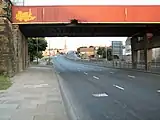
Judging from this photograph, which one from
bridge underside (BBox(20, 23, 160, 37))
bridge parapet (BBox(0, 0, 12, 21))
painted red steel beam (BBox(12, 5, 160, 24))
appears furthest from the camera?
bridge underside (BBox(20, 23, 160, 37))

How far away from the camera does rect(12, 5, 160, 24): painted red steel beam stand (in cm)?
3812

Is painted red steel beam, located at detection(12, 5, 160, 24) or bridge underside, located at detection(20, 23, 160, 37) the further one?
bridge underside, located at detection(20, 23, 160, 37)

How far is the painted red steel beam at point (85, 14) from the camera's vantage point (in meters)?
38.1

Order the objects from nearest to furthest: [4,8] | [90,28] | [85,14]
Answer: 1. [4,8]
2. [85,14]
3. [90,28]

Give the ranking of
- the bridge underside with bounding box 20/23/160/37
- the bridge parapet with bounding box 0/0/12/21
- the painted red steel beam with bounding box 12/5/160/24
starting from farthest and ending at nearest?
the bridge underside with bounding box 20/23/160/37 → the painted red steel beam with bounding box 12/5/160/24 → the bridge parapet with bounding box 0/0/12/21

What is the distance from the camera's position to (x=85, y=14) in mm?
38312

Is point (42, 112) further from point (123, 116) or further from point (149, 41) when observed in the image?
point (149, 41)

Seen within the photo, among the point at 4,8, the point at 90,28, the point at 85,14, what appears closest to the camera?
the point at 4,8

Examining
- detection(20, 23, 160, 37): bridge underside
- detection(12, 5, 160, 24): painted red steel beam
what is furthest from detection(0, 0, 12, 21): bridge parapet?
detection(20, 23, 160, 37): bridge underside

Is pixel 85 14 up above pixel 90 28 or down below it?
above

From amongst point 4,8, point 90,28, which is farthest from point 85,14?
point 4,8

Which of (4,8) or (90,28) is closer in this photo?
(4,8)

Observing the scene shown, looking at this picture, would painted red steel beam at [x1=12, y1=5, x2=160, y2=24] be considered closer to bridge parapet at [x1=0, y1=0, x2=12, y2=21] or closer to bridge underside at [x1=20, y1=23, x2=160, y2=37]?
bridge underside at [x1=20, y1=23, x2=160, y2=37]

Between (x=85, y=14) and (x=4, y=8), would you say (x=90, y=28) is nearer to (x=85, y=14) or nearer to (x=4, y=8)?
(x=85, y=14)
